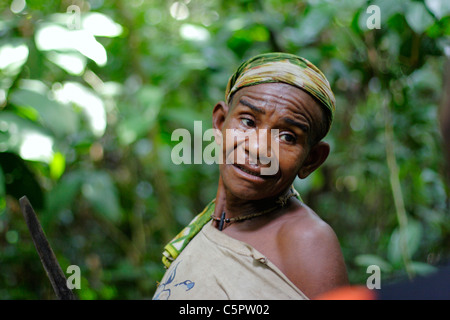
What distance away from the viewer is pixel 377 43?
167 centimetres

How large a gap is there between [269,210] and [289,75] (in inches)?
Result: 10.7

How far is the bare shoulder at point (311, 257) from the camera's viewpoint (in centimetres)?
74

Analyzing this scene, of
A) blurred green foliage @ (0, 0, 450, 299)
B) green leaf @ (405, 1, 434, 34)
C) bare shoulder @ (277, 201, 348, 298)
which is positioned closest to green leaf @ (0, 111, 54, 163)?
blurred green foliage @ (0, 0, 450, 299)

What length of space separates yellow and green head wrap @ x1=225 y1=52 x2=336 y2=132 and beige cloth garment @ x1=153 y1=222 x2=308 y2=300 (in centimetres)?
31

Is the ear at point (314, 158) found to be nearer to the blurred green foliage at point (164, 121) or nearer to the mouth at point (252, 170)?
the mouth at point (252, 170)

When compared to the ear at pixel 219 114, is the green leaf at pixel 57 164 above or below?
below

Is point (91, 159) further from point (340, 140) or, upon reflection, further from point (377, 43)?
point (377, 43)

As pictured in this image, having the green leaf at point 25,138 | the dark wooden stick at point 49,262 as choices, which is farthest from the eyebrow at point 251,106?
the green leaf at point 25,138

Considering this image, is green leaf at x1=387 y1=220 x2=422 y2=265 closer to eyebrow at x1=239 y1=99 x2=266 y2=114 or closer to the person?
the person

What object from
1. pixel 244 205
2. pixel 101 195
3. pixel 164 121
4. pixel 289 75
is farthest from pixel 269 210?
pixel 164 121

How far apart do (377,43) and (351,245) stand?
1.51 meters

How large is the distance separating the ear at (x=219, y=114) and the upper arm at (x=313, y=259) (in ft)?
1.01

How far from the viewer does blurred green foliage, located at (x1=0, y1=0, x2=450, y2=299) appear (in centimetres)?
122
